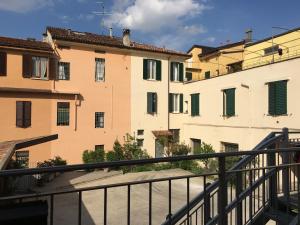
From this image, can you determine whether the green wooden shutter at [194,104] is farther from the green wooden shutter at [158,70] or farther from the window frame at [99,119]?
the window frame at [99,119]

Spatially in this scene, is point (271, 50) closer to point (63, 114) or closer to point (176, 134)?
point (176, 134)

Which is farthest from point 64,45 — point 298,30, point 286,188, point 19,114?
point 286,188

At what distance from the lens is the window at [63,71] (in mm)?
21703

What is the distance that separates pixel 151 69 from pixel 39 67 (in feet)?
28.4

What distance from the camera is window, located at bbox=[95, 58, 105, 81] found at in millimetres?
23281

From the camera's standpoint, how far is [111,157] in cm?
2258

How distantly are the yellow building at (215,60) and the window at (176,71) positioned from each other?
7.72 ft

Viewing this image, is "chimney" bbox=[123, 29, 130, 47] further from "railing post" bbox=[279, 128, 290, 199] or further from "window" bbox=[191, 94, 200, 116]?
"railing post" bbox=[279, 128, 290, 199]

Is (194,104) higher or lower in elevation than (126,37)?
lower

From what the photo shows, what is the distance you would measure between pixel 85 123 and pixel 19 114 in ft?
14.6

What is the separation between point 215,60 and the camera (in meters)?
30.6

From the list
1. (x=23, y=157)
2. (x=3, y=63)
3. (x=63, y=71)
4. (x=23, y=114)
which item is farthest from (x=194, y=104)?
(x=3, y=63)

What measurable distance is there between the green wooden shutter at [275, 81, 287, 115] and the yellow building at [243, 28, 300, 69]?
282 centimetres

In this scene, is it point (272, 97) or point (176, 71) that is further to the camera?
point (176, 71)
